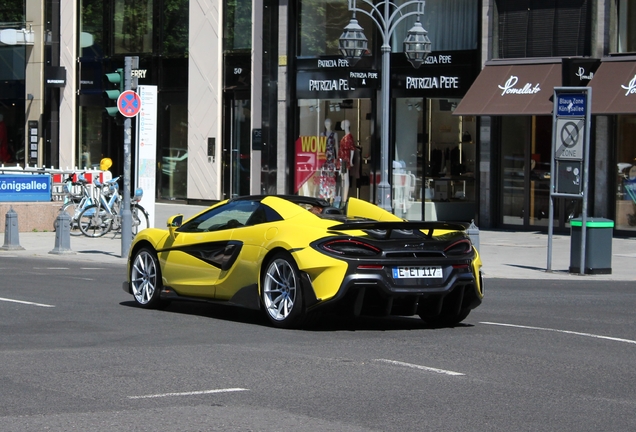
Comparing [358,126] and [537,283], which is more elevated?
[358,126]

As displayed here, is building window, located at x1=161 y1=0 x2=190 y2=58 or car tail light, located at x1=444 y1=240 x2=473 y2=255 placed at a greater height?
building window, located at x1=161 y1=0 x2=190 y2=58

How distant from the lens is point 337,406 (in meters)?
7.09

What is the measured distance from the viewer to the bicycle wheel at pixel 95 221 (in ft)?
82.9

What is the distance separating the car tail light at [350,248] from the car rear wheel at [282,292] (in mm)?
381

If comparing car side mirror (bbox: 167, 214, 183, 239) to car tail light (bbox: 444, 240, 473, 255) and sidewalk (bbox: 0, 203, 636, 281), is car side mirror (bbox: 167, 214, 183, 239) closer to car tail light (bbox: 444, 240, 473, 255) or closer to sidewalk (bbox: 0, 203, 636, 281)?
car tail light (bbox: 444, 240, 473, 255)

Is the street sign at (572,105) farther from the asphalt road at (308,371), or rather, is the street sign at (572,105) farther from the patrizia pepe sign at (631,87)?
the asphalt road at (308,371)

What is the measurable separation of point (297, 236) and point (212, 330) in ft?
4.03

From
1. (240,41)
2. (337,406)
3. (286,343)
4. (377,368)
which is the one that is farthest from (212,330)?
(240,41)

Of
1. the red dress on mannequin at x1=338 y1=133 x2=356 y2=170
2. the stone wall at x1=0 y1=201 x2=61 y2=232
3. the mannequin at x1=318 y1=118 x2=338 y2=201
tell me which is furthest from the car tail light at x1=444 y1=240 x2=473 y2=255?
the mannequin at x1=318 y1=118 x2=338 y2=201

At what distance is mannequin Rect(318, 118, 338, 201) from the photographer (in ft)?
101

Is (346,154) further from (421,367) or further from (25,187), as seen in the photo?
(421,367)

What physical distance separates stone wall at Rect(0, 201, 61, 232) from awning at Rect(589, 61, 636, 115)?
13.0 meters

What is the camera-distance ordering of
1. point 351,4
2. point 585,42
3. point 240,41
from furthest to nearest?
point 240,41
point 585,42
point 351,4

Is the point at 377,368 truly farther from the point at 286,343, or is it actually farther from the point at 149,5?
the point at 149,5
